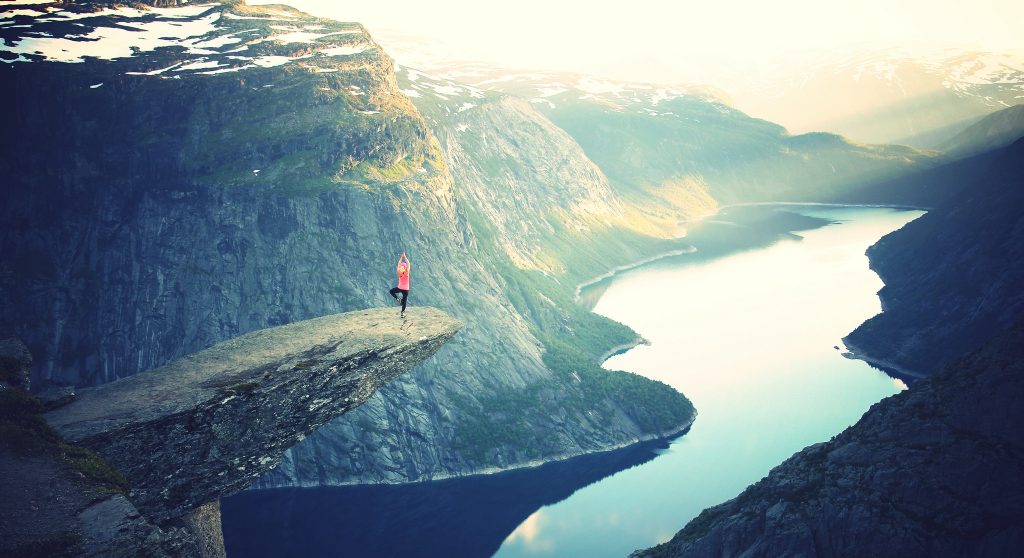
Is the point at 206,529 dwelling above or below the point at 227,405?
below

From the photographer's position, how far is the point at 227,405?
2836 centimetres

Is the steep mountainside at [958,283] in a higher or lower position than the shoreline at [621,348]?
higher

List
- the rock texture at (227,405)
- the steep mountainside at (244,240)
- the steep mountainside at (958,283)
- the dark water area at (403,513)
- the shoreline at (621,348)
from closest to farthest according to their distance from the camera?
the rock texture at (227,405) → the dark water area at (403,513) → the steep mountainside at (244,240) → the steep mountainside at (958,283) → the shoreline at (621,348)

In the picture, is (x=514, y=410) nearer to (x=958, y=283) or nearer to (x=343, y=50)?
(x=343, y=50)

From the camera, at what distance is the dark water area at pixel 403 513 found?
7988 cm

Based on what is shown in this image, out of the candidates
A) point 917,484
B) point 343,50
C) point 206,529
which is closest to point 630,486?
point 917,484

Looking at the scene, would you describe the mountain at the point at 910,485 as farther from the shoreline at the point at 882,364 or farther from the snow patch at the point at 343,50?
the snow patch at the point at 343,50

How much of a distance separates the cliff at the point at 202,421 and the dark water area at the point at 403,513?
5142 cm

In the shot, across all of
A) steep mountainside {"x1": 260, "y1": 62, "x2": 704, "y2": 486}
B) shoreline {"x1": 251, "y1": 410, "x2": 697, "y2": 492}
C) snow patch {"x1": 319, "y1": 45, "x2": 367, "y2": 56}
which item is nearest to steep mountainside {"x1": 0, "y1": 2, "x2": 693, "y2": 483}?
steep mountainside {"x1": 260, "y1": 62, "x2": 704, "y2": 486}

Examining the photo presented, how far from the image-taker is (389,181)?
368ft

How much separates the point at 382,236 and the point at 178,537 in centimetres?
8507

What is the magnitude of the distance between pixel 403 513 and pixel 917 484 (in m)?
65.6

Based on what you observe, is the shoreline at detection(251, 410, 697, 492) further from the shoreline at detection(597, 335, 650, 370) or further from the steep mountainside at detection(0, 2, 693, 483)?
the shoreline at detection(597, 335, 650, 370)

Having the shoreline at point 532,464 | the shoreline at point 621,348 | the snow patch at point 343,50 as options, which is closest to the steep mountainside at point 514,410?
the shoreline at point 532,464
